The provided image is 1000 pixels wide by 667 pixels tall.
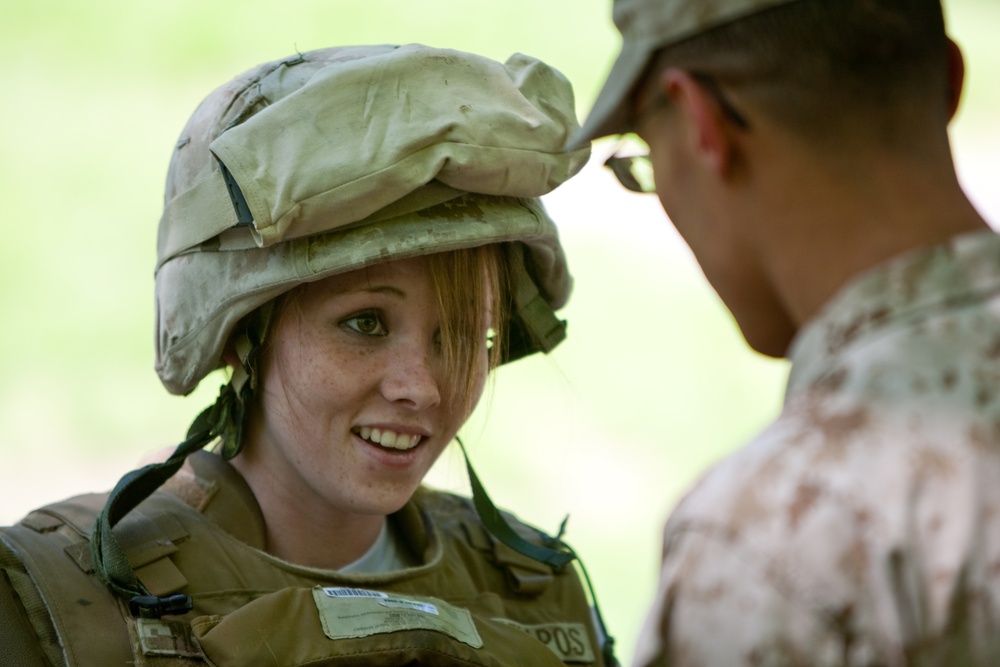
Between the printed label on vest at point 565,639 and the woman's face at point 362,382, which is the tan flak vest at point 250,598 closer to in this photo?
the printed label on vest at point 565,639

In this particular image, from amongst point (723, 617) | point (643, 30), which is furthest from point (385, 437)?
point (723, 617)

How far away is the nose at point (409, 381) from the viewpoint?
2.85 metres

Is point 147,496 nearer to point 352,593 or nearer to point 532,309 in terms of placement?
point 352,593

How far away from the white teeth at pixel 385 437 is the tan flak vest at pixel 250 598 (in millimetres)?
302

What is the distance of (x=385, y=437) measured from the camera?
2896 millimetres

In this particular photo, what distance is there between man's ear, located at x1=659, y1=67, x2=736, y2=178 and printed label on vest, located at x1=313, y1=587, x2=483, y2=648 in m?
1.29

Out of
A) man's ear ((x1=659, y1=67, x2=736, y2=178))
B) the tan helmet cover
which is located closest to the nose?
the tan helmet cover

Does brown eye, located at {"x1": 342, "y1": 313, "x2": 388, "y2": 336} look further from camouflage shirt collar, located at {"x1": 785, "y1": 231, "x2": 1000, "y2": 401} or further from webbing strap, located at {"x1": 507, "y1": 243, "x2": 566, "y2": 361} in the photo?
camouflage shirt collar, located at {"x1": 785, "y1": 231, "x2": 1000, "y2": 401}

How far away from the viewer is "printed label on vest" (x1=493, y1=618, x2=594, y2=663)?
10.5 feet

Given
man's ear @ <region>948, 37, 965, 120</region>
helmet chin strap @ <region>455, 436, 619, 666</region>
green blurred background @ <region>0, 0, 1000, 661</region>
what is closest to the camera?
man's ear @ <region>948, 37, 965, 120</region>

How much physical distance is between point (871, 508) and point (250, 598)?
156 centimetres

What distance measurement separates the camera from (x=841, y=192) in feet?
5.86

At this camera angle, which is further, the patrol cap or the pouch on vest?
the pouch on vest

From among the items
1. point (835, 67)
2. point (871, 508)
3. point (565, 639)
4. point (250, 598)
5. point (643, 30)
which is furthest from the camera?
point (565, 639)
